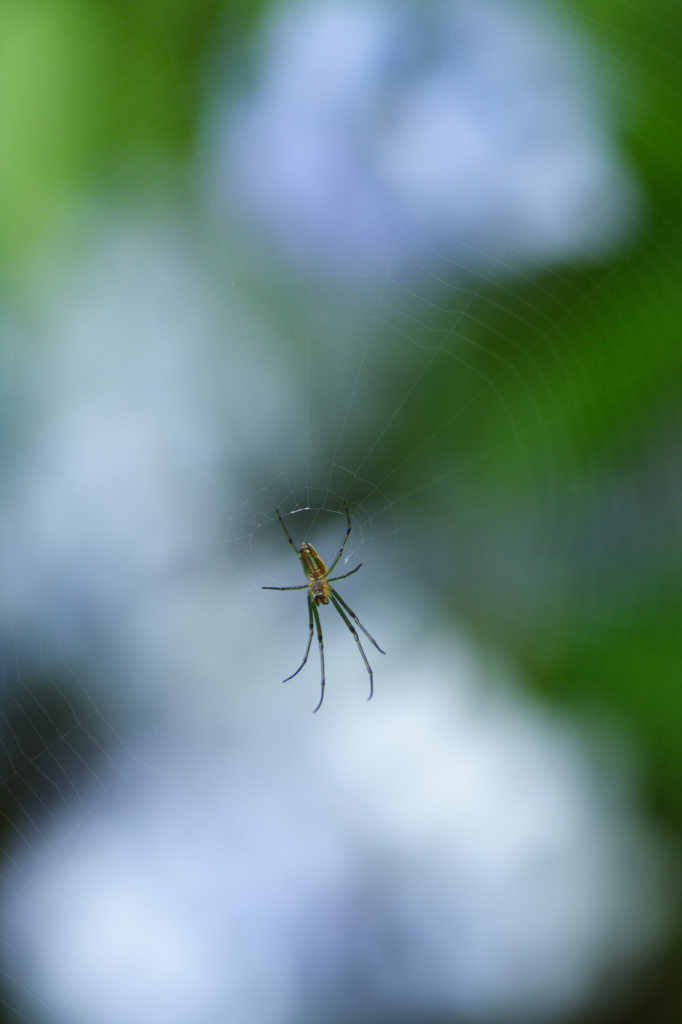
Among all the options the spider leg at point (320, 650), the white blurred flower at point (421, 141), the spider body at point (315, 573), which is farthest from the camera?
the spider leg at point (320, 650)

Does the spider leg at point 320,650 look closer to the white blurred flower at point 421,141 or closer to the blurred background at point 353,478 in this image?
the blurred background at point 353,478

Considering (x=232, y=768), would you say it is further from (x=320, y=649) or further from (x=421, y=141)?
(x=421, y=141)

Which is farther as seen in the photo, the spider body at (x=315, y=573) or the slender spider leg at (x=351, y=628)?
the slender spider leg at (x=351, y=628)

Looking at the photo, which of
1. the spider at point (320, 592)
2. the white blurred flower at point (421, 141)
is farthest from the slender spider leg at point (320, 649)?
the white blurred flower at point (421, 141)

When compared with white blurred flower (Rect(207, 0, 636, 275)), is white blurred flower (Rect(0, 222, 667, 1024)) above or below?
below

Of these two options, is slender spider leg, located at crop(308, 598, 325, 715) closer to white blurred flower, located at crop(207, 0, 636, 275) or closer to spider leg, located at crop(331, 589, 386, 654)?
spider leg, located at crop(331, 589, 386, 654)

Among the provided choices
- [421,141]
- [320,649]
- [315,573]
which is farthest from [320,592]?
[421,141]

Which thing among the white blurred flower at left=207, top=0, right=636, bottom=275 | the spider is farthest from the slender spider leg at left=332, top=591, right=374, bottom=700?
the white blurred flower at left=207, top=0, right=636, bottom=275

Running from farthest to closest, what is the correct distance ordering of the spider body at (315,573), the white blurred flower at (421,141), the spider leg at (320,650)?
the spider leg at (320,650) → the spider body at (315,573) → the white blurred flower at (421,141)
